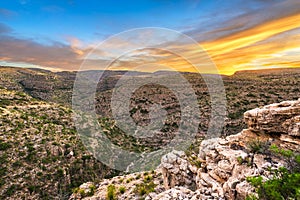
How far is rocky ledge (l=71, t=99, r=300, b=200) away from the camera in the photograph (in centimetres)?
852

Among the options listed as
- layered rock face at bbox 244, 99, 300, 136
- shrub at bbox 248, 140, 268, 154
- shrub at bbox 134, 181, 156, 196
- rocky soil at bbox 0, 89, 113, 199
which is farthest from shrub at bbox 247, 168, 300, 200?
rocky soil at bbox 0, 89, 113, 199

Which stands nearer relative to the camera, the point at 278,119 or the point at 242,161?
the point at 242,161

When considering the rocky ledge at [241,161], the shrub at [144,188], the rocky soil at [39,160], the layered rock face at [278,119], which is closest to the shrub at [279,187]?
the rocky ledge at [241,161]

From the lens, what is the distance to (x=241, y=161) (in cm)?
1009

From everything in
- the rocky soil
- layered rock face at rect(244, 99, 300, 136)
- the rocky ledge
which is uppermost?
layered rock face at rect(244, 99, 300, 136)

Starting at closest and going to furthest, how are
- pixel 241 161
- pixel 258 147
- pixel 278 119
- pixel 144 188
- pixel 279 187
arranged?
pixel 279 187
pixel 241 161
pixel 258 147
pixel 278 119
pixel 144 188

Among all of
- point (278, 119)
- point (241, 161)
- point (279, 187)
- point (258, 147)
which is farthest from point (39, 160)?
point (279, 187)

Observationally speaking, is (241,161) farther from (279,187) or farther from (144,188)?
(144,188)

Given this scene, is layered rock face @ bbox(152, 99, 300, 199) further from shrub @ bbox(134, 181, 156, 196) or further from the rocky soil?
the rocky soil

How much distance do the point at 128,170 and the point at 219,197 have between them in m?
30.9

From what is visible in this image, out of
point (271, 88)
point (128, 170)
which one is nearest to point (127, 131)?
point (128, 170)

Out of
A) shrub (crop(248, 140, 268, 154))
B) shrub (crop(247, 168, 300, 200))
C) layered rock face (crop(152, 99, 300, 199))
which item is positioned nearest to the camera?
shrub (crop(247, 168, 300, 200))

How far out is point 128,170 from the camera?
36812 millimetres

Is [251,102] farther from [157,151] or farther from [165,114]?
[157,151]
